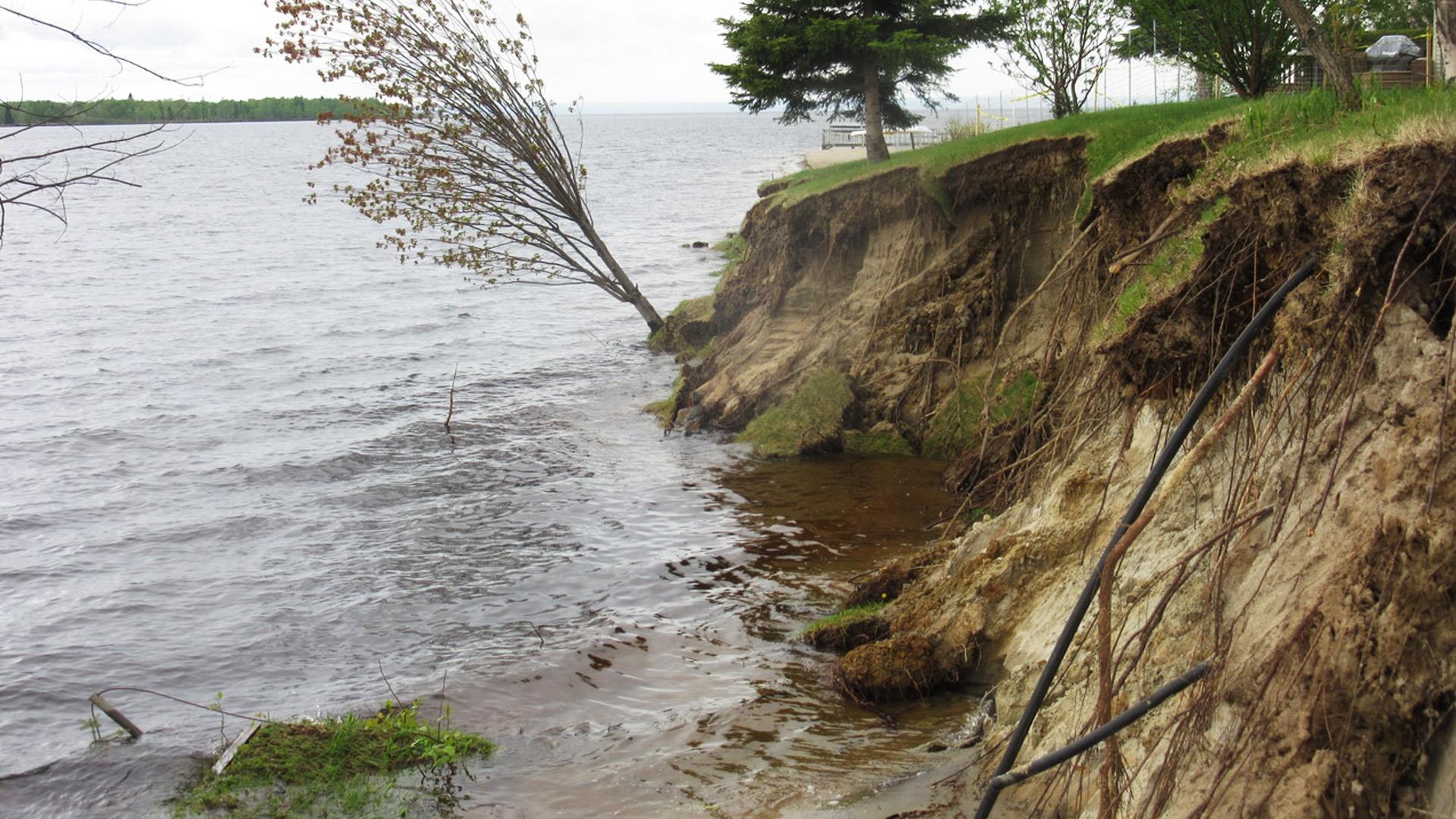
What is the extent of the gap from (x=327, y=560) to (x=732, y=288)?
31.3 feet

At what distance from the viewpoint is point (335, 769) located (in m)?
7.43

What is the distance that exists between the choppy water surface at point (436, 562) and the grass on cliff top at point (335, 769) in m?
0.32

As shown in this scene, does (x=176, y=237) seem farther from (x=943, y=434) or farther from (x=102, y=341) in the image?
(x=943, y=434)

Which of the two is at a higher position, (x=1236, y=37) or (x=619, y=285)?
(x=1236, y=37)

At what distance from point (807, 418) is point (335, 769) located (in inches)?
354

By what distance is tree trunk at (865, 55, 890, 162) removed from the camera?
63.2 ft

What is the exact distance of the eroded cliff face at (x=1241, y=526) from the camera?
12.3ft

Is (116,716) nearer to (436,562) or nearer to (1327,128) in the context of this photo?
(436,562)

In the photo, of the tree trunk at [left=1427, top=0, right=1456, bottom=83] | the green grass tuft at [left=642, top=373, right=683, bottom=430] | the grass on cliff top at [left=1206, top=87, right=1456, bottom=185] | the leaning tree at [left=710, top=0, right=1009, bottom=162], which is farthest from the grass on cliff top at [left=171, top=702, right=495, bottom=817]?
the leaning tree at [left=710, top=0, right=1009, bottom=162]

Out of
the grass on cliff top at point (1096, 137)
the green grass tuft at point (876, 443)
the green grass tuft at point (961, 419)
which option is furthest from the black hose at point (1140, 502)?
the green grass tuft at point (876, 443)

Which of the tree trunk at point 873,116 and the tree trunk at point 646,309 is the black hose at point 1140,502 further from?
the tree trunk at point 646,309

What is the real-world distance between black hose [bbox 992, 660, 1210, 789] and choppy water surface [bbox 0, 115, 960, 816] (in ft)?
8.18

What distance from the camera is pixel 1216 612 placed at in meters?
4.38

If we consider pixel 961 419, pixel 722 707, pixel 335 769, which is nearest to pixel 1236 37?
pixel 961 419
